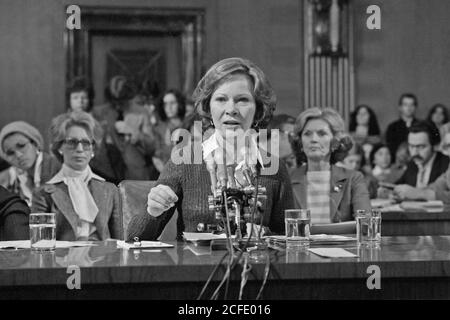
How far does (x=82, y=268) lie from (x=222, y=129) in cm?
84

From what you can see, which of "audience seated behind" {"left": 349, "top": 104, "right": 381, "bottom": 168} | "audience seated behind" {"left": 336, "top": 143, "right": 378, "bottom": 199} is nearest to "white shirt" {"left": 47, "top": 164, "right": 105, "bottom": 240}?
"audience seated behind" {"left": 336, "top": 143, "right": 378, "bottom": 199}

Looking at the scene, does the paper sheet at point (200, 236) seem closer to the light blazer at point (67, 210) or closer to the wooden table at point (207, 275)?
the wooden table at point (207, 275)

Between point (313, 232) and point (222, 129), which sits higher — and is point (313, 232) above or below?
below

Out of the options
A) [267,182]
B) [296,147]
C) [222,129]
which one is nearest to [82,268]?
[222,129]

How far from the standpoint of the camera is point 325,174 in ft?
12.1

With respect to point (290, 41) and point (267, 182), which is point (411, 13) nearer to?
point (290, 41)

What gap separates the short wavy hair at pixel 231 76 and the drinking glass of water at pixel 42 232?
63cm

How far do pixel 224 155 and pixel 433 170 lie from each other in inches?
146

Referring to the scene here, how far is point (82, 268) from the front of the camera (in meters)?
1.66

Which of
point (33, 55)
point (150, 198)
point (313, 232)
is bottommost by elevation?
point (313, 232)

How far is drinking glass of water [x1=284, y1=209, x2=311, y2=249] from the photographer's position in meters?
2.07

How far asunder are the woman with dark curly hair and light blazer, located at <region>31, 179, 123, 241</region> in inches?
35.5

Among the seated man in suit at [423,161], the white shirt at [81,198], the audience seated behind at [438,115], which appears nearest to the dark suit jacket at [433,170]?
the seated man in suit at [423,161]

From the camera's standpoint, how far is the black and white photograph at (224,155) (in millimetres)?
1715
